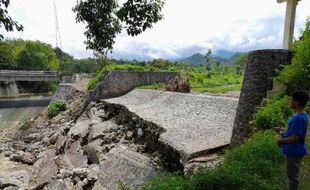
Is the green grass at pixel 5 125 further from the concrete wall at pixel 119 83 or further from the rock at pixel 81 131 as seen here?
the rock at pixel 81 131

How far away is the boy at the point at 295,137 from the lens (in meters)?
4.40

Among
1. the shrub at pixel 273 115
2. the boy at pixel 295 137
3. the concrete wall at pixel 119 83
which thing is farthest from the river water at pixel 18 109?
the boy at pixel 295 137

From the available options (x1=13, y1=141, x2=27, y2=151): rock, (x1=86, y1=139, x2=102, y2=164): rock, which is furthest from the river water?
(x1=86, y1=139, x2=102, y2=164): rock

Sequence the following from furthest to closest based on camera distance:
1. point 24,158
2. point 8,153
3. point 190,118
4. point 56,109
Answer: point 56,109
point 8,153
point 24,158
point 190,118

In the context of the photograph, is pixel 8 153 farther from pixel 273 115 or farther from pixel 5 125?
pixel 5 125

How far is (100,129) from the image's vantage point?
46.0ft

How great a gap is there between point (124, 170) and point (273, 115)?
3745mm

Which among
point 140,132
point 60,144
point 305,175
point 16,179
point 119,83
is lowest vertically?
point 16,179

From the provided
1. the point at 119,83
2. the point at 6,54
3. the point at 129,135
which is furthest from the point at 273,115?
the point at 6,54

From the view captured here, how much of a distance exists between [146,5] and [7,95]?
5804 cm

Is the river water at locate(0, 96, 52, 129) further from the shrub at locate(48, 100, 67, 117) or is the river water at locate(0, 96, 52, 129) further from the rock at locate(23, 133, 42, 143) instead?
the rock at locate(23, 133, 42, 143)

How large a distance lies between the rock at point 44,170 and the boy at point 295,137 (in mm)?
8004

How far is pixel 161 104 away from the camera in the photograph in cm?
1452

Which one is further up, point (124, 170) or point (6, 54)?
point (6, 54)
